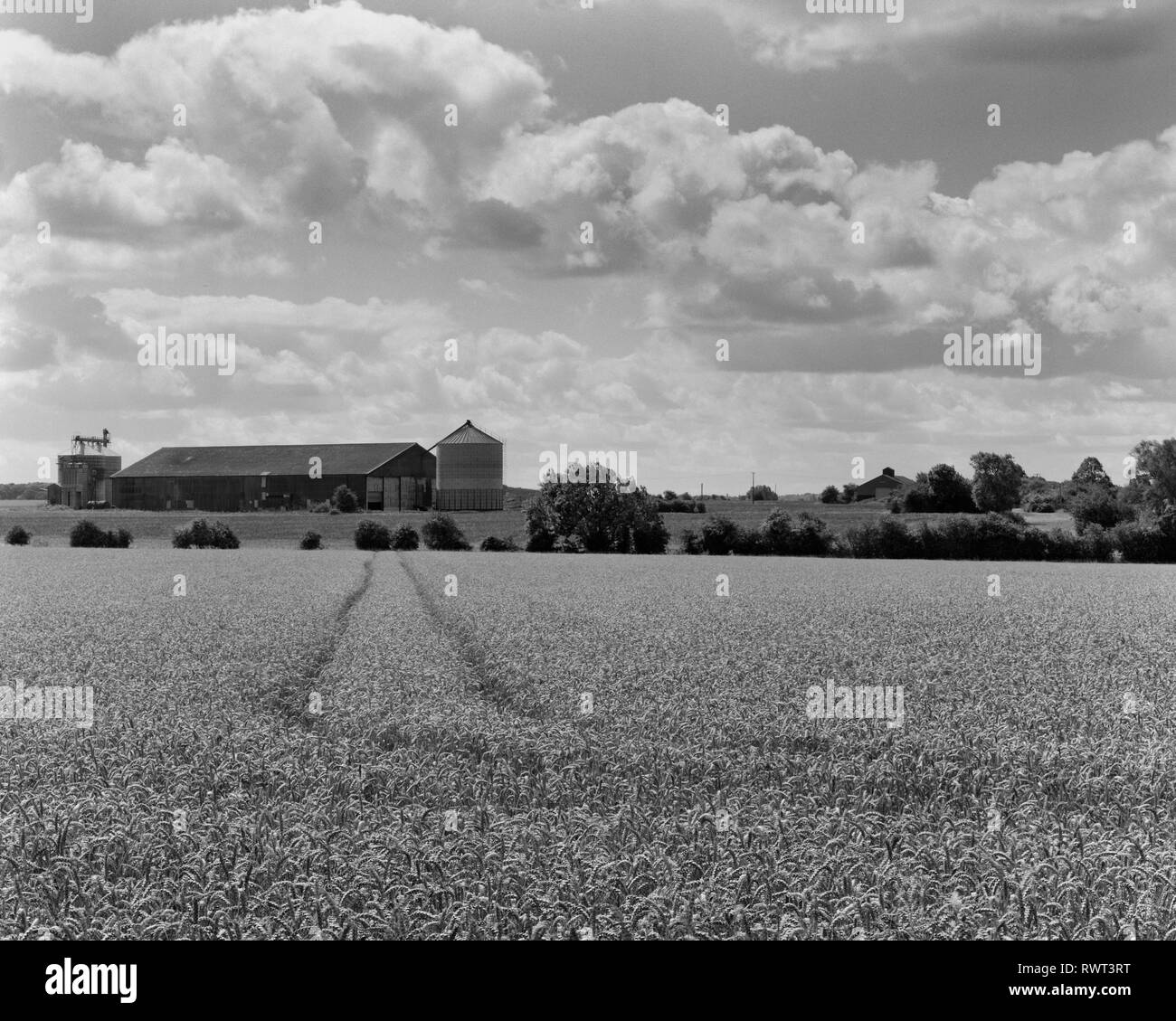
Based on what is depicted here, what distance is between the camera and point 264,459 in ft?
529

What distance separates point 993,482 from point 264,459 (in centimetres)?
9858

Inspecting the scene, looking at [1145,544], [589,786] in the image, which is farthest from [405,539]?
[589,786]

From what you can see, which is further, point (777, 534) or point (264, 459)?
point (264, 459)

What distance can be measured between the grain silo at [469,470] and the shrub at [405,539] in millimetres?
25237

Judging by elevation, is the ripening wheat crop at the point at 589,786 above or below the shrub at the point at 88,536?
below

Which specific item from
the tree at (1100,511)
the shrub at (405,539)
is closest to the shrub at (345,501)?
the shrub at (405,539)

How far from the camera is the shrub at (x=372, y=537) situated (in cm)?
10419

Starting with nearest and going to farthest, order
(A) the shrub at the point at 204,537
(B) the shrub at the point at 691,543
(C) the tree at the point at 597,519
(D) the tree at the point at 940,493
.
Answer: (B) the shrub at the point at 691,543 → (C) the tree at the point at 597,519 → (A) the shrub at the point at 204,537 → (D) the tree at the point at 940,493

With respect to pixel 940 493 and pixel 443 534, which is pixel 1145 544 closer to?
pixel 940 493

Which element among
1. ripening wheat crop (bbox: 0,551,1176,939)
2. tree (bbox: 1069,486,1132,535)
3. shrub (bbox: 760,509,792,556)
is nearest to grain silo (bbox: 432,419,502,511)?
shrub (bbox: 760,509,792,556)

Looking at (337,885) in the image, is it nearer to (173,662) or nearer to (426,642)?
(173,662)

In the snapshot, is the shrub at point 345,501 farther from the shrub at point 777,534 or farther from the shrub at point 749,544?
the shrub at point 777,534
